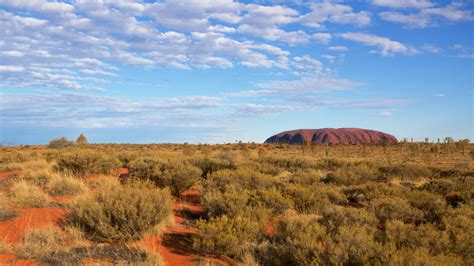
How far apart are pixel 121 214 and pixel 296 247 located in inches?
127

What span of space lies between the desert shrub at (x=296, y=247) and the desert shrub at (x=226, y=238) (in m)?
0.31

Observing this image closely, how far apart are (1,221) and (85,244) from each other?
2279 millimetres

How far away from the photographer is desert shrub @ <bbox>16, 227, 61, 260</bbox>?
5539mm

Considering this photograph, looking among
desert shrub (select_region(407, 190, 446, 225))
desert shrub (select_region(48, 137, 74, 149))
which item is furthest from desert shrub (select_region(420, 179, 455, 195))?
desert shrub (select_region(48, 137, 74, 149))

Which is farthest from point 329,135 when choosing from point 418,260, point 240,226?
point 418,260

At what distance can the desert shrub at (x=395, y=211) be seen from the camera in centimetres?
841

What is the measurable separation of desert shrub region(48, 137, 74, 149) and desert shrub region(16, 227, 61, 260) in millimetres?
32100

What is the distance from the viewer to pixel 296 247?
18.2ft

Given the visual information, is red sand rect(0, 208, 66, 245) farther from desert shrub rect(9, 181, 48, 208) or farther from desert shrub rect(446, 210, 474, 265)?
desert shrub rect(446, 210, 474, 265)

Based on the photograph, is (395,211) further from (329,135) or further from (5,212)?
(329,135)

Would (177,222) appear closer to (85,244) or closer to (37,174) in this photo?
(85,244)

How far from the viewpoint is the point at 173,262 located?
5.74m

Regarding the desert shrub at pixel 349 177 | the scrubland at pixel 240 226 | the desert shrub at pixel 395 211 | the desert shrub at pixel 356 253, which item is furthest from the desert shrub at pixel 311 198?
the desert shrub at pixel 356 253

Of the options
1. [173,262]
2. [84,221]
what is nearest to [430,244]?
[173,262]
